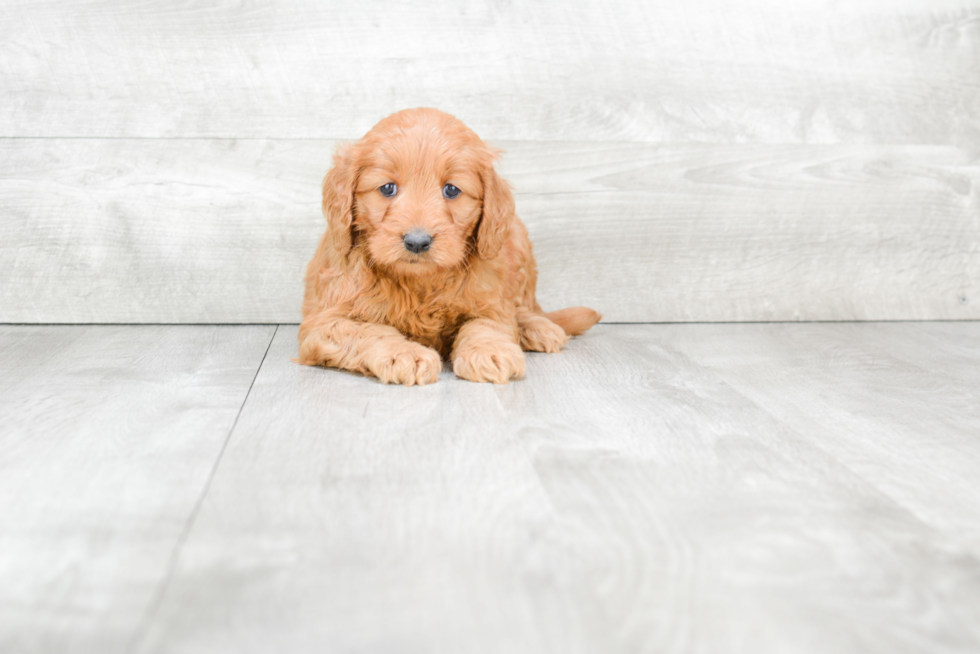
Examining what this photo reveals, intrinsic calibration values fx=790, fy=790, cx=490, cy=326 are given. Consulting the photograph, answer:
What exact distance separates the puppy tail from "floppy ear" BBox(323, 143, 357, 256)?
825 millimetres

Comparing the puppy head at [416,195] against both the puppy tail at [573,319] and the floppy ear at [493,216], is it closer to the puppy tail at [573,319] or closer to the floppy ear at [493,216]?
the floppy ear at [493,216]

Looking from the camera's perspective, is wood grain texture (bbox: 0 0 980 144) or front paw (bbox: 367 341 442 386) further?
wood grain texture (bbox: 0 0 980 144)

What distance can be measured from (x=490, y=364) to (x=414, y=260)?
333 mm

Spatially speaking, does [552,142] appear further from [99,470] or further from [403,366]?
[99,470]

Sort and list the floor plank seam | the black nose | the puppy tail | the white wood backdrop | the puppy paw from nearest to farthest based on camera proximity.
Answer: the floor plank seam → the black nose → the puppy paw → the puppy tail → the white wood backdrop

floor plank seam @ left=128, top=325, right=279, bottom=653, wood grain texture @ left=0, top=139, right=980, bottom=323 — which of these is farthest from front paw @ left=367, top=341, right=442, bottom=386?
wood grain texture @ left=0, top=139, right=980, bottom=323

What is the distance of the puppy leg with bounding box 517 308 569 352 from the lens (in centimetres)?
248

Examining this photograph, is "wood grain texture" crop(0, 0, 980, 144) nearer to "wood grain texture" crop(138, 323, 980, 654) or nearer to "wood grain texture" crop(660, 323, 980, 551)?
"wood grain texture" crop(660, 323, 980, 551)

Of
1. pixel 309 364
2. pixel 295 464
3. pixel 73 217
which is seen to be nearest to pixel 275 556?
pixel 295 464

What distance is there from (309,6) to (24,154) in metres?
1.12

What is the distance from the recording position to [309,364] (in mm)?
2221

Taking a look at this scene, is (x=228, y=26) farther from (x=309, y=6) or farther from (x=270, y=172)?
(x=270, y=172)

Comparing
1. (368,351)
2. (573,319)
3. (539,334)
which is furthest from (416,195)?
(573,319)

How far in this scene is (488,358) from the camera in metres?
2.06
